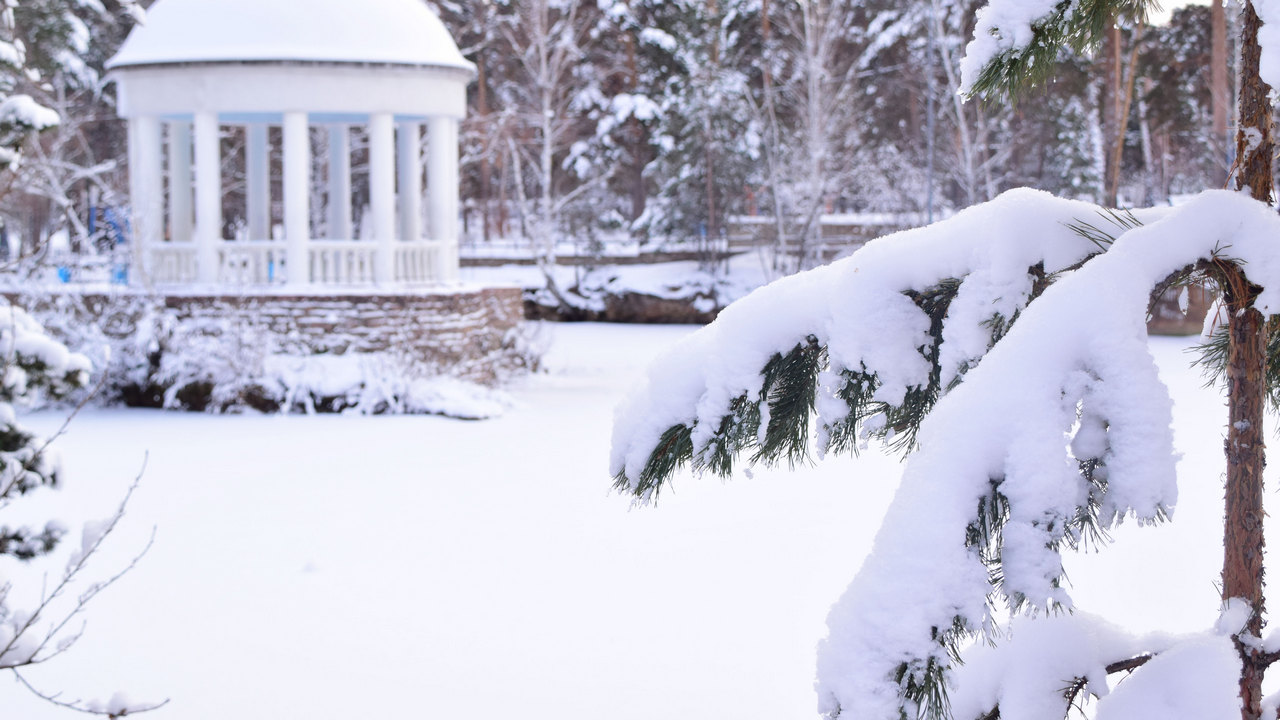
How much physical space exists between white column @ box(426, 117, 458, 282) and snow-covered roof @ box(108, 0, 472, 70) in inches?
41.2

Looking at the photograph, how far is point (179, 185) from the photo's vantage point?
16.6m

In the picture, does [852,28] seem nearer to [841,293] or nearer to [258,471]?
[258,471]

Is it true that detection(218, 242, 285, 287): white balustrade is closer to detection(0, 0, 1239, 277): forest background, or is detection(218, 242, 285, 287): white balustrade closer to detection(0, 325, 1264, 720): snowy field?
detection(0, 325, 1264, 720): snowy field

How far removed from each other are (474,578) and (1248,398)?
5.99 metres

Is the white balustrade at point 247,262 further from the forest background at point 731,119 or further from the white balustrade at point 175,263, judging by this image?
the forest background at point 731,119

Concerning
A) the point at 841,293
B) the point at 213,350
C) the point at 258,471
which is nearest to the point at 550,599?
the point at 258,471

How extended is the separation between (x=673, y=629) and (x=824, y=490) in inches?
148

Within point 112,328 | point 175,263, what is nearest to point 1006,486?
point 112,328

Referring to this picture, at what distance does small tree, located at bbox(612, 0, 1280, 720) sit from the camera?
1.79 meters

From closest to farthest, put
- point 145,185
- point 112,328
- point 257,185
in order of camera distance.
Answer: point 112,328 < point 145,185 < point 257,185

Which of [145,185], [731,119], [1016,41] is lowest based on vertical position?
[1016,41]

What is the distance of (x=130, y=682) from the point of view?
5891 mm

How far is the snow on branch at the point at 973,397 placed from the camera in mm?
1784

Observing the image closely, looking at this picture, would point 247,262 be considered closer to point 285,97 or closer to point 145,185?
point 145,185
